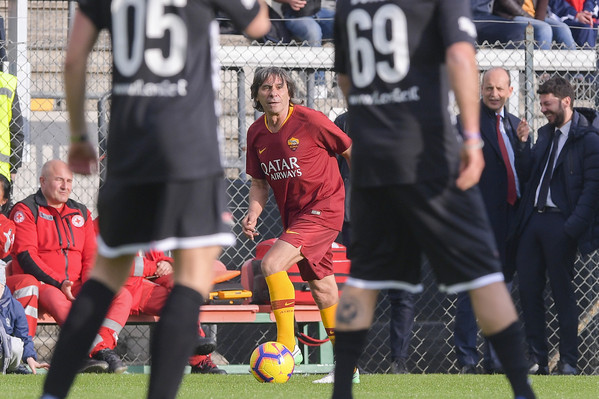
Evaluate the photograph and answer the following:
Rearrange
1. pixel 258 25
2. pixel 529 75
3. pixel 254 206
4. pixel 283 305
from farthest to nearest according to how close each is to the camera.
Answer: pixel 529 75 < pixel 254 206 < pixel 283 305 < pixel 258 25

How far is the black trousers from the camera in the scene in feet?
25.8

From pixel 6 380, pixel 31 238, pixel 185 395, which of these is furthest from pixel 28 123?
pixel 185 395

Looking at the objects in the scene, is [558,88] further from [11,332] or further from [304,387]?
[11,332]

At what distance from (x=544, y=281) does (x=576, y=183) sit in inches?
32.0

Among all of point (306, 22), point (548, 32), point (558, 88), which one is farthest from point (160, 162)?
point (548, 32)

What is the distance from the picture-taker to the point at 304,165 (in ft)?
22.4

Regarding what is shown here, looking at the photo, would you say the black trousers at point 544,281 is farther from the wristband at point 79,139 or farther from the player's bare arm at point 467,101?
the wristband at point 79,139

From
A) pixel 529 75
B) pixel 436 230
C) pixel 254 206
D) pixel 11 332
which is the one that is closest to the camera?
pixel 436 230

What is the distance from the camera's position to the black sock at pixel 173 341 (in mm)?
3062

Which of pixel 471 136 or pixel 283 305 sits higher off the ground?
pixel 471 136

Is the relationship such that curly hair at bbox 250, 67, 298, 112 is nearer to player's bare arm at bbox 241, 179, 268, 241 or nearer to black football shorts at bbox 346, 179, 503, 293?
player's bare arm at bbox 241, 179, 268, 241

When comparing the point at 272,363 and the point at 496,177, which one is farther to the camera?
the point at 496,177

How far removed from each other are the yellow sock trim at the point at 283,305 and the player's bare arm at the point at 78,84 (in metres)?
3.42

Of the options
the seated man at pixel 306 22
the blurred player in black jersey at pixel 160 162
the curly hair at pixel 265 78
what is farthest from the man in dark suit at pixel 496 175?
the blurred player in black jersey at pixel 160 162
